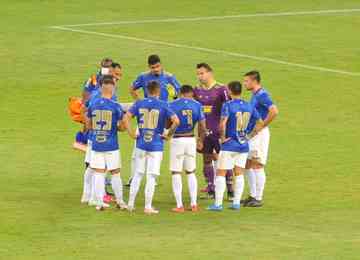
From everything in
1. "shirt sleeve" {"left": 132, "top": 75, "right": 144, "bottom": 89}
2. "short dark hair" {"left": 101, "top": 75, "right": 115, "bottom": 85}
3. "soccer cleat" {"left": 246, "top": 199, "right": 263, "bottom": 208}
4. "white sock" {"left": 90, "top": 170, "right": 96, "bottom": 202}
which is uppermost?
"short dark hair" {"left": 101, "top": 75, "right": 115, "bottom": 85}

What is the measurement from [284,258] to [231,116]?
151 inches

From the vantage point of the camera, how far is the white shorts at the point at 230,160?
21.8m

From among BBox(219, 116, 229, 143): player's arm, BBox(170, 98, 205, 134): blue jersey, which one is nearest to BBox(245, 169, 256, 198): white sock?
BBox(219, 116, 229, 143): player's arm

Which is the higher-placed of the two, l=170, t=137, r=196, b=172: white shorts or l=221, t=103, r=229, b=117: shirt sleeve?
l=221, t=103, r=229, b=117: shirt sleeve

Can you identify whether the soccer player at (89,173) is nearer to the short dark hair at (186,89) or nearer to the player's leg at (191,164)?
the short dark hair at (186,89)

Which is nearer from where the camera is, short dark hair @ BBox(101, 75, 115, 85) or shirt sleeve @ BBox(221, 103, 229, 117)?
short dark hair @ BBox(101, 75, 115, 85)

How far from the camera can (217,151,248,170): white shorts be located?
71.5 ft

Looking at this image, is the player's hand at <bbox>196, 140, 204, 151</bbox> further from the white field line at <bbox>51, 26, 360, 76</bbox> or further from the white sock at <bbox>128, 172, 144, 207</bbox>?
the white field line at <bbox>51, 26, 360, 76</bbox>

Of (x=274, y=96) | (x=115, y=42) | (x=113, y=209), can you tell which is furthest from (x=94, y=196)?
(x=115, y=42)

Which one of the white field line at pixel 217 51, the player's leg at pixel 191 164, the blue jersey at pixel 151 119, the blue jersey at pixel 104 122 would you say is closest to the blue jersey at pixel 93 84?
the blue jersey at pixel 104 122

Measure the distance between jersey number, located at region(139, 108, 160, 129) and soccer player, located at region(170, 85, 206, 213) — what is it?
0.35 meters

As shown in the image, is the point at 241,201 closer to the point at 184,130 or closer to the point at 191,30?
the point at 184,130

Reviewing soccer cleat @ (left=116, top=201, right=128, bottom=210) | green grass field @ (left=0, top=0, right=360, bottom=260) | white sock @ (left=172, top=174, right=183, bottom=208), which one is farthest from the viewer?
soccer cleat @ (left=116, top=201, right=128, bottom=210)

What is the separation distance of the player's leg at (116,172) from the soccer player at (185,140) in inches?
35.0
